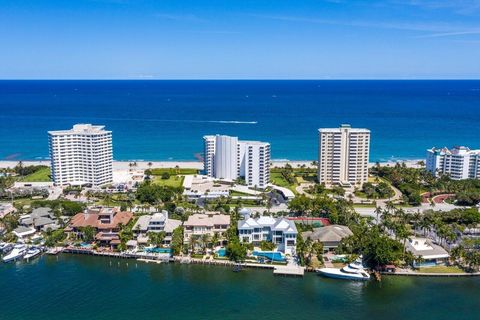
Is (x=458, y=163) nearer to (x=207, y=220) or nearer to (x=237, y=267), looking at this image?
(x=207, y=220)

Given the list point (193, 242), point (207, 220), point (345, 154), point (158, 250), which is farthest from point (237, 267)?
point (345, 154)

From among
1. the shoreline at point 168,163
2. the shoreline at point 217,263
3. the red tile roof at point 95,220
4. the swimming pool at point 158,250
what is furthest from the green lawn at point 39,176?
the swimming pool at point 158,250

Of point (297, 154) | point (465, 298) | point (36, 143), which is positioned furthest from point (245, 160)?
point (36, 143)

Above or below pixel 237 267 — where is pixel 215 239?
above

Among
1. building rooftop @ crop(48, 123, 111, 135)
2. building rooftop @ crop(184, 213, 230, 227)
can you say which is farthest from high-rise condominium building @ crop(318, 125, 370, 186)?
building rooftop @ crop(48, 123, 111, 135)

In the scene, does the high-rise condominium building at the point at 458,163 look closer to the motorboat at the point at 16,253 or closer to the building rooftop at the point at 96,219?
the building rooftop at the point at 96,219

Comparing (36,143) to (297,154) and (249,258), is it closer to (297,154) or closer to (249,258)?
(297,154)

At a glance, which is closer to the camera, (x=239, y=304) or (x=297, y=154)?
(x=239, y=304)
